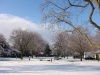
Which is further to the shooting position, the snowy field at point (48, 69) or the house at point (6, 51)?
the house at point (6, 51)

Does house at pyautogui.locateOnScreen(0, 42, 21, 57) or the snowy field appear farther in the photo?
house at pyautogui.locateOnScreen(0, 42, 21, 57)

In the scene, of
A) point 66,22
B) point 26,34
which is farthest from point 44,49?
point 66,22

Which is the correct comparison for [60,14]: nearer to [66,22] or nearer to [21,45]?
[66,22]

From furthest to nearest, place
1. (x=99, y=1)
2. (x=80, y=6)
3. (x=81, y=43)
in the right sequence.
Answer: (x=81, y=43)
(x=80, y=6)
(x=99, y=1)

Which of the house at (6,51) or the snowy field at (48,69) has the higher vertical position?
the house at (6,51)

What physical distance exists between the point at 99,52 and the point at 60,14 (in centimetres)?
6905

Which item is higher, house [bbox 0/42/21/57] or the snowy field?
house [bbox 0/42/21/57]

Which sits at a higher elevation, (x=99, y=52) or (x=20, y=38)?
(x=20, y=38)

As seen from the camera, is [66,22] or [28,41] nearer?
[66,22]

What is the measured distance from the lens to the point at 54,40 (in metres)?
105

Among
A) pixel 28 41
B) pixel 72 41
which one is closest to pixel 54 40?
pixel 28 41

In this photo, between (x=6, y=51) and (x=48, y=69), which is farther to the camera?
(x=6, y=51)

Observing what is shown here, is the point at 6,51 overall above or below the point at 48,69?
above

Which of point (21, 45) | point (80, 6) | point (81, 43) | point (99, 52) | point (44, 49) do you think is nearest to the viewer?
point (80, 6)
